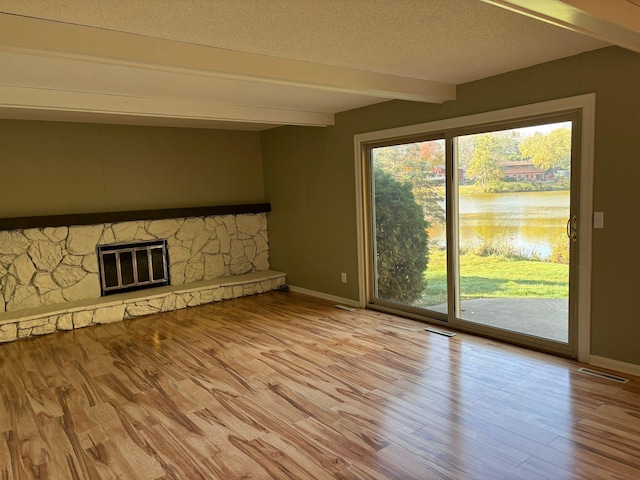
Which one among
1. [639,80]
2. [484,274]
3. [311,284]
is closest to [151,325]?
[311,284]

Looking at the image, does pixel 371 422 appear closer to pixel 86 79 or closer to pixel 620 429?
pixel 620 429

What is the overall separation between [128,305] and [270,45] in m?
3.62

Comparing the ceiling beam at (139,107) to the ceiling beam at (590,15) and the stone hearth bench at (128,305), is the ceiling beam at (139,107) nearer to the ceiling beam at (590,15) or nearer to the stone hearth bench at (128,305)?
the stone hearth bench at (128,305)

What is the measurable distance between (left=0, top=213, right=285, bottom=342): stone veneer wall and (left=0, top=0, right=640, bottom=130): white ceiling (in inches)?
74.1

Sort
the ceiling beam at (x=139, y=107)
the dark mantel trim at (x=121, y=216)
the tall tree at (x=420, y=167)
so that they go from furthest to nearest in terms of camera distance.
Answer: the dark mantel trim at (x=121, y=216) < the tall tree at (x=420, y=167) < the ceiling beam at (x=139, y=107)

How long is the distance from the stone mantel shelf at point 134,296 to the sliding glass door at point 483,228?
6.03ft

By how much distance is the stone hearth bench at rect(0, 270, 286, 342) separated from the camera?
461cm

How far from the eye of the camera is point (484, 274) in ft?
13.4

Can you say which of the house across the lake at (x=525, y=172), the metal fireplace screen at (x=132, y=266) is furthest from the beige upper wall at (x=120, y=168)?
the house across the lake at (x=525, y=172)

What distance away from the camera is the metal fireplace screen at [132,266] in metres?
5.42

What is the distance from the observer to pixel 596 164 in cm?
318

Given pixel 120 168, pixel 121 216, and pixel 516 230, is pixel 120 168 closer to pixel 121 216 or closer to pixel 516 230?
pixel 121 216

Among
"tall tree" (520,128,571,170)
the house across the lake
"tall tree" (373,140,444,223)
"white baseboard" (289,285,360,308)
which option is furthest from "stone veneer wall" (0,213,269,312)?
"tall tree" (520,128,571,170)

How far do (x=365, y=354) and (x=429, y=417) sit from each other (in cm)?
111
